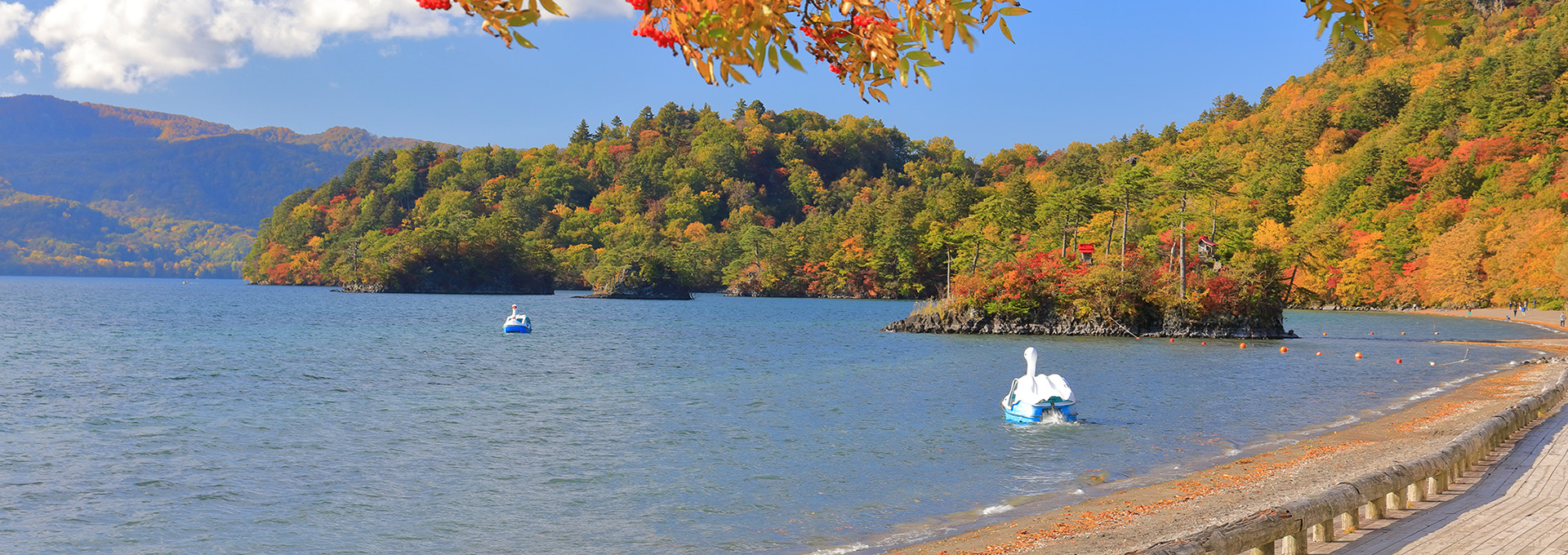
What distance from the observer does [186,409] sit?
853 inches

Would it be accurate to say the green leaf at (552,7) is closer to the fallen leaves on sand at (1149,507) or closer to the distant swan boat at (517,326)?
the fallen leaves on sand at (1149,507)

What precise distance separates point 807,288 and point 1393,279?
6422cm

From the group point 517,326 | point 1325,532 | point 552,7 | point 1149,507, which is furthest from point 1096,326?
point 552,7

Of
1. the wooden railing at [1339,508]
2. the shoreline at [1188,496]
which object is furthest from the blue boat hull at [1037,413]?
the wooden railing at [1339,508]

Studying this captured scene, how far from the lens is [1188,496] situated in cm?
1229

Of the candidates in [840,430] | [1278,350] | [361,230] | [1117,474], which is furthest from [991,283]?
[361,230]

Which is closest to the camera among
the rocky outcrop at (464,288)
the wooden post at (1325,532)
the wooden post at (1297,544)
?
the wooden post at (1297,544)

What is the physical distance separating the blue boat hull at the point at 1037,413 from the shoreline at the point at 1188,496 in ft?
11.2

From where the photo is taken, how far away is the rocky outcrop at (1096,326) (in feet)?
153

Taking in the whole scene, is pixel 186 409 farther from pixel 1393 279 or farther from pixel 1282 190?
pixel 1282 190

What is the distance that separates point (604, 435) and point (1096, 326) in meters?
34.8

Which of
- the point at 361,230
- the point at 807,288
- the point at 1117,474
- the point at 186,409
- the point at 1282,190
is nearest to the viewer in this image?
the point at 1117,474

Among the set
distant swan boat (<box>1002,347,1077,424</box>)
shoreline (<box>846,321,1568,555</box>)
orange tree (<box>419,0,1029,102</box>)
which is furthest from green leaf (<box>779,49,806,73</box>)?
distant swan boat (<box>1002,347,1077,424</box>)

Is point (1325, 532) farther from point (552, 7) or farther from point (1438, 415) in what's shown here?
point (1438, 415)
